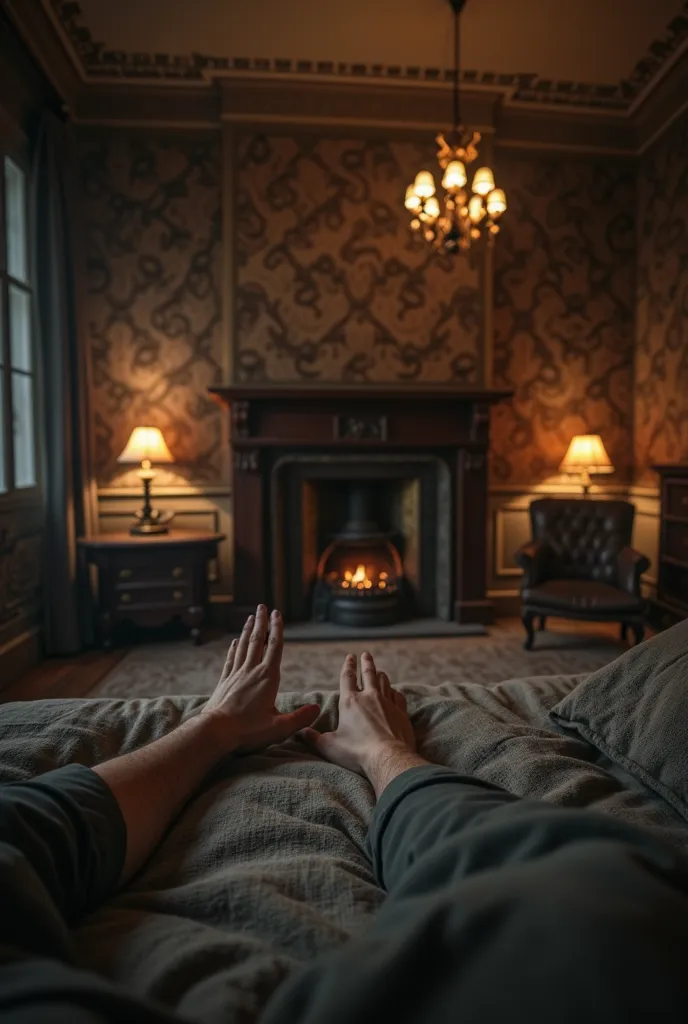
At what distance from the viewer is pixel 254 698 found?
102 cm

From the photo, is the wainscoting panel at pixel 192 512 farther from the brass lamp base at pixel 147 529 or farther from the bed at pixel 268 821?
the bed at pixel 268 821

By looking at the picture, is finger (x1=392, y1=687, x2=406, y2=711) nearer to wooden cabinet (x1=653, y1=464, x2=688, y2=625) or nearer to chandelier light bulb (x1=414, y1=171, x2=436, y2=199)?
chandelier light bulb (x1=414, y1=171, x2=436, y2=199)

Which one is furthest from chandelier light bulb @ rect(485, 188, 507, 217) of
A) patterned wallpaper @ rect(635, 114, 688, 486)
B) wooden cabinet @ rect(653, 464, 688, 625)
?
wooden cabinet @ rect(653, 464, 688, 625)

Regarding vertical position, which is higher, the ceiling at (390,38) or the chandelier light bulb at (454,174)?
the ceiling at (390,38)

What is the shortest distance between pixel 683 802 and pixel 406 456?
285cm

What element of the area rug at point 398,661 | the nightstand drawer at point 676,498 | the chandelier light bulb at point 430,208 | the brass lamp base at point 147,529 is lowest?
the area rug at point 398,661

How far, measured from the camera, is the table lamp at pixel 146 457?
3.21m

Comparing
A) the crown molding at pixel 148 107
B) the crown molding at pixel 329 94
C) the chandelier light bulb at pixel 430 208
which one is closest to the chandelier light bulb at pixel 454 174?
the chandelier light bulb at pixel 430 208

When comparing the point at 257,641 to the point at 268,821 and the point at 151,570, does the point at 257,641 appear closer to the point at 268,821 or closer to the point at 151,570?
the point at 268,821

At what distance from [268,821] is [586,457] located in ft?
10.4

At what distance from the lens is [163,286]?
354 centimetres

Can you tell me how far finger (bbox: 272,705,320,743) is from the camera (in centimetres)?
98

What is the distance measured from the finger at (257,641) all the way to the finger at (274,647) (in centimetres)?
1

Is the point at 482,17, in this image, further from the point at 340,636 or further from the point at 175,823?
the point at 175,823
